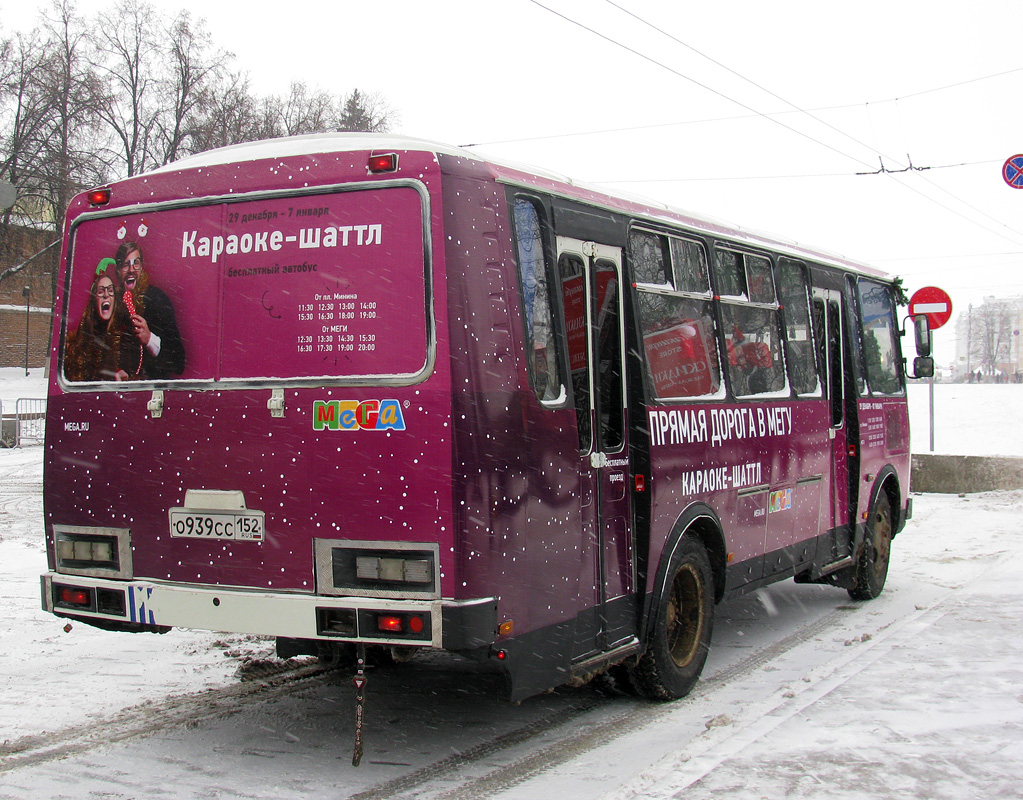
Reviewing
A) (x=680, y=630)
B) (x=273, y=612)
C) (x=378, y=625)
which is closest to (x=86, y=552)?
(x=273, y=612)

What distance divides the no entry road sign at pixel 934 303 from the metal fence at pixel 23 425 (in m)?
19.9

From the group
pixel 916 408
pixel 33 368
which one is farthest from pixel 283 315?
pixel 33 368

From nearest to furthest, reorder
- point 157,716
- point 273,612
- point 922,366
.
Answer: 1. point 273,612
2. point 157,716
3. point 922,366

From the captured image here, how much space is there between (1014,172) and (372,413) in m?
15.7

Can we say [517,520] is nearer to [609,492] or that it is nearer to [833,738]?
[609,492]

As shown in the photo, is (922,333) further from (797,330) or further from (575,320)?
(575,320)

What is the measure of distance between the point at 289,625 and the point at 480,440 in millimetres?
1227

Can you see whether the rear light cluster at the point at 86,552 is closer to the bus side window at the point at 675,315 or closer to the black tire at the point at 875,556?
the bus side window at the point at 675,315

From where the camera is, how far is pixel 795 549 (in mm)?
8438

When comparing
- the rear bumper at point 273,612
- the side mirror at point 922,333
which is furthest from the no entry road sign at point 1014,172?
the rear bumper at point 273,612

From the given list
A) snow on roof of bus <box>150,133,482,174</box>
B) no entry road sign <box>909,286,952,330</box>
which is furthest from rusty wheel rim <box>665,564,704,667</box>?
no entry road sign <box>909,286,952,330</box>

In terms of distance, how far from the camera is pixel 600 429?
582cm

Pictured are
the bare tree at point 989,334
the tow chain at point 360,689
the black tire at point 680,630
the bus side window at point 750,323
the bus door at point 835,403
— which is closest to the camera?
the tow chain at point 360,689

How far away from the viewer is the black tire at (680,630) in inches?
250
